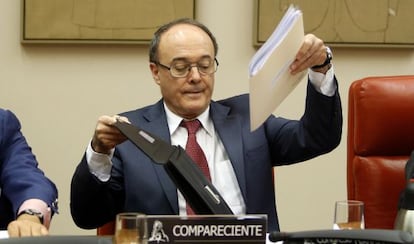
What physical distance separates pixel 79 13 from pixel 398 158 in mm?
1522

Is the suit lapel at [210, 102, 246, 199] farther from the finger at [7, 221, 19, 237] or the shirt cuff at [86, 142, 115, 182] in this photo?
the finger at [7, 221, 19, 237]

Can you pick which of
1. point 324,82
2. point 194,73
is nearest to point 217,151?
point 194,73

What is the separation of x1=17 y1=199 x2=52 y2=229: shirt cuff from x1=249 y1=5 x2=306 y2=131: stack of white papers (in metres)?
0.62

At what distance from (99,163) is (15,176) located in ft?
0.96

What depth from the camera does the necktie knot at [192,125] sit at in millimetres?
2273

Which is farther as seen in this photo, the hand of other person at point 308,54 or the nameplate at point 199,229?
the hand of other person at point 308,54

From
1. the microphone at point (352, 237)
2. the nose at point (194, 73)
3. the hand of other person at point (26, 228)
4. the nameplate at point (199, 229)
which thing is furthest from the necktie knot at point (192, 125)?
the microphone at point (352, 237)

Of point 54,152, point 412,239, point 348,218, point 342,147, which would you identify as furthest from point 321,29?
point 412,239

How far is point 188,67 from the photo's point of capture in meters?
2.23

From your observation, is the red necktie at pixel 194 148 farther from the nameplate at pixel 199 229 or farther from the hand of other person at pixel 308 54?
the nameplate at pixel 199 229

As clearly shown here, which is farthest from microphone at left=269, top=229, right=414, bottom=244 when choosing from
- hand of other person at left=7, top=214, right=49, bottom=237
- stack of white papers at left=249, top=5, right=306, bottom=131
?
hand of other person at left=7, top=214, right=49, bottom=237

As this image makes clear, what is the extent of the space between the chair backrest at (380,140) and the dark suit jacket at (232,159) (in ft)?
0.25

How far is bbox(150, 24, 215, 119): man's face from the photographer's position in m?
2.22

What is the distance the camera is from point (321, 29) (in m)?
3.08
